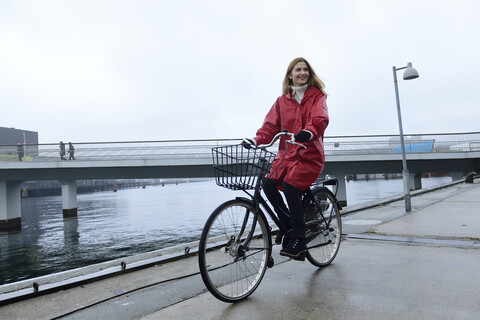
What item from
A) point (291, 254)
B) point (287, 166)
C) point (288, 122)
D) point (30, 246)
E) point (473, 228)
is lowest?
point (30, 246)

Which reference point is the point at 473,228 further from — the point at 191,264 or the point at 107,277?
the point at 107,277

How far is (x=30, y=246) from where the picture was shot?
1659 centimetres

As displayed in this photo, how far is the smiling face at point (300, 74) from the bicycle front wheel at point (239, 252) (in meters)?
1.34

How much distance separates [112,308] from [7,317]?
76cm

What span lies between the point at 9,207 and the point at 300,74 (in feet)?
98.4

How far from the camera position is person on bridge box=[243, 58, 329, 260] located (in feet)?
9.59

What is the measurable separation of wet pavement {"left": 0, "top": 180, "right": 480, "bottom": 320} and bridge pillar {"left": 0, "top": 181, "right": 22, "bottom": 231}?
2679 cm

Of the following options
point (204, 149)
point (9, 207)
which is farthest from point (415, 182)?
point (9, 207)

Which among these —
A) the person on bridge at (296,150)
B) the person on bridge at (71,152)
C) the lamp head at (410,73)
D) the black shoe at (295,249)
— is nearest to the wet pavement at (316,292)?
the black shoe at (295,249)

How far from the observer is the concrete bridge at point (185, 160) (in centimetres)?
2145

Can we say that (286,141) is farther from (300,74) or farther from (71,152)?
(71,152)

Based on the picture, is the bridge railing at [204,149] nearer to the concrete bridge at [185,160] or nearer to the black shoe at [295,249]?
the concrete bridge at [185,160]

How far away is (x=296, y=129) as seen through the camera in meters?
3.18

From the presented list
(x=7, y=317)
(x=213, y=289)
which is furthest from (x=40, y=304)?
(x=213, y=289)
